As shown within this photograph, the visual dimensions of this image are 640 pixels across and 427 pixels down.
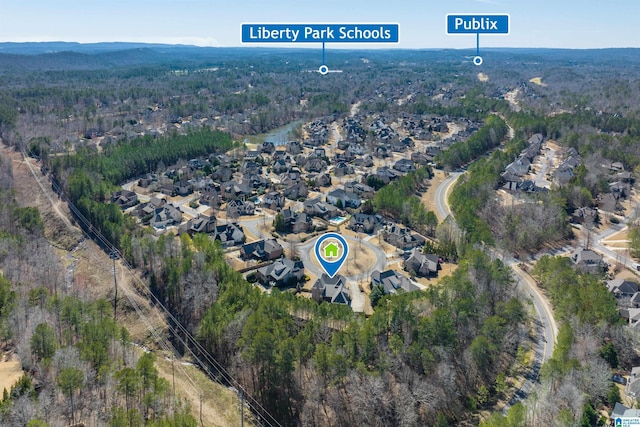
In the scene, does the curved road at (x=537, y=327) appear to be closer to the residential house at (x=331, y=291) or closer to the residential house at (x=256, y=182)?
the residential house at (x=331, y=291)

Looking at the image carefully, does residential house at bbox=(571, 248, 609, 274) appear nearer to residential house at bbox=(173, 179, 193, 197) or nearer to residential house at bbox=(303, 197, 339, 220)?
residential house at bbox=(303, 197, 339, 220)

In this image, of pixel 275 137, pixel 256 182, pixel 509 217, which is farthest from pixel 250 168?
pixel 509 217

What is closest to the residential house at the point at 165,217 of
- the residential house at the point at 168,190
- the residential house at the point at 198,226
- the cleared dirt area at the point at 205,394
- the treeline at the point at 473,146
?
the residential house at the point at 198,226

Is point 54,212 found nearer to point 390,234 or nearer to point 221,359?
point 221,359

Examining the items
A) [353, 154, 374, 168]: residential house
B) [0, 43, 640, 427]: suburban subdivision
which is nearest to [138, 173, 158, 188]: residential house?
[0, 43, 640, 427]: suburban subdivision

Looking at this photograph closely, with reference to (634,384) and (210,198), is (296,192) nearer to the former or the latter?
(210,198)
